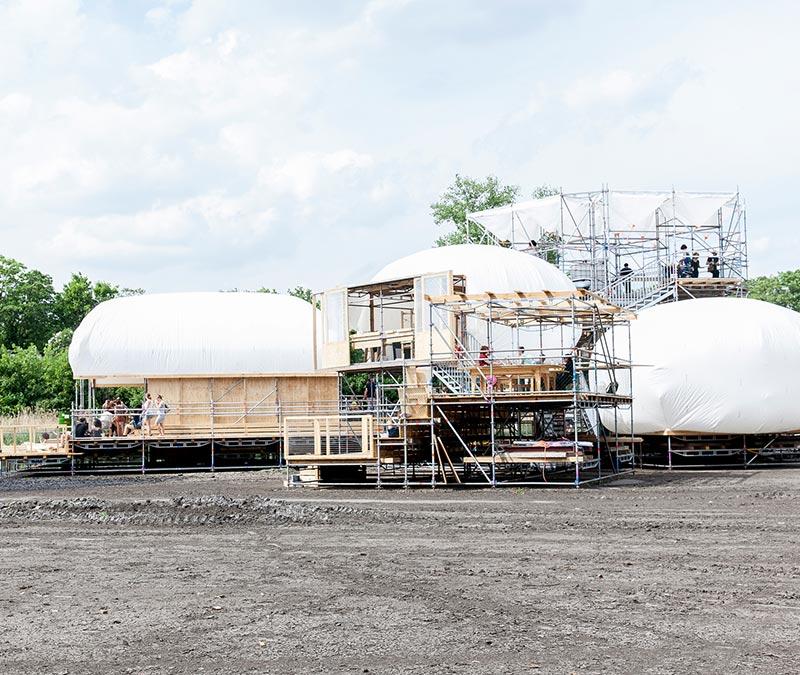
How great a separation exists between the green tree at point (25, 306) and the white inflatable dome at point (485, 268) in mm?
40618

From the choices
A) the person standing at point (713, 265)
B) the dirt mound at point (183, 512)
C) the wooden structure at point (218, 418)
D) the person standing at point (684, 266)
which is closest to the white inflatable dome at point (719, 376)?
the wooden structure at point (218, 418)

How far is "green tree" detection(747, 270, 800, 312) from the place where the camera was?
80375 mm

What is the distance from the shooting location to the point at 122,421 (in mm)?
38344

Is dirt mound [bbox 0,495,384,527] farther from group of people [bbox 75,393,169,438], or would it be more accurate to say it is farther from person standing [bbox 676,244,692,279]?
person standing [bbox 676,244,692,279]

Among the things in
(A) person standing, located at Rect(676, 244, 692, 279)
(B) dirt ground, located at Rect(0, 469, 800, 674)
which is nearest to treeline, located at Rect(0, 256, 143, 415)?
(A) person standing, located at Rect(676, 244, 692, 279)

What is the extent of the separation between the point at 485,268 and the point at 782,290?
4806cm

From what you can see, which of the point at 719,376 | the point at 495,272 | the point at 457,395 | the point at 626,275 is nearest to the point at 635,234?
the point at 626,275

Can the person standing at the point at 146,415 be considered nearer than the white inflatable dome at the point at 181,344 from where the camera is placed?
Yes

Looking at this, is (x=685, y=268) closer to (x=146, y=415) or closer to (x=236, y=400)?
(x=236, y=400)

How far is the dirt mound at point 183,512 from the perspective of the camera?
20.6m

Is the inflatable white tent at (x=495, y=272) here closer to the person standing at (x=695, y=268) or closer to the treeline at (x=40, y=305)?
the person standing at (x=695, y=268)

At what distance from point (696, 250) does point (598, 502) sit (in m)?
31.7

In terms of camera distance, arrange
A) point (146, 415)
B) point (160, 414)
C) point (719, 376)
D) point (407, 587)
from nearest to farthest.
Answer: point (407, 587), point (719, 376), point (146, 415), point (160, 414)

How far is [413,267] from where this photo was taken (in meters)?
40.3
